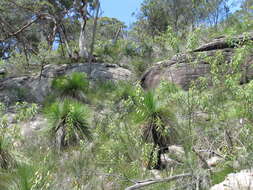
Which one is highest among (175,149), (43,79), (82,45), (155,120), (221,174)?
(82,45)

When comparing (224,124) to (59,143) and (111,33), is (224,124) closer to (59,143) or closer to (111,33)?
(59,143)

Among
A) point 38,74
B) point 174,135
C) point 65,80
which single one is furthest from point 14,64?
point 174,135

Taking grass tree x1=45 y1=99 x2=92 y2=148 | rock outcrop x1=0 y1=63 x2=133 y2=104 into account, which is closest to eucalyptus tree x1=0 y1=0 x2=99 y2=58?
rock outcrop x1=0 y1=63 x2=133 y2=104

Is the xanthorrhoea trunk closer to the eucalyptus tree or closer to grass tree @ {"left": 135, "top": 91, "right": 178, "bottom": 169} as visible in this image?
the eucalyptus tree

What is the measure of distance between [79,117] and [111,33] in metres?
21.5

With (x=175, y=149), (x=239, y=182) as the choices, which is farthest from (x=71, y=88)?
(x=239, y=182)

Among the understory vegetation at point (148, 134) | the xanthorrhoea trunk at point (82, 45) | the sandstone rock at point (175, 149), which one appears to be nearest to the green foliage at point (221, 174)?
the understory vegetation at point (148, 134)

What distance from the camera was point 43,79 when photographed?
13.1 meters

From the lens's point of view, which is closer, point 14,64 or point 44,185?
point 44,185

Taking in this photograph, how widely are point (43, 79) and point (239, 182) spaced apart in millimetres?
11306

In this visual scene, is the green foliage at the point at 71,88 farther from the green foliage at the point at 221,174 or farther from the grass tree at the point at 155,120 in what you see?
the green foliage at the point at 221,174

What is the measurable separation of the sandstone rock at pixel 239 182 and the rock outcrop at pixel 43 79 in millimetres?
9575

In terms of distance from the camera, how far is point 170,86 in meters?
5.43

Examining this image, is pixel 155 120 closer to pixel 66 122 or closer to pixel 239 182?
pixel 66 122
